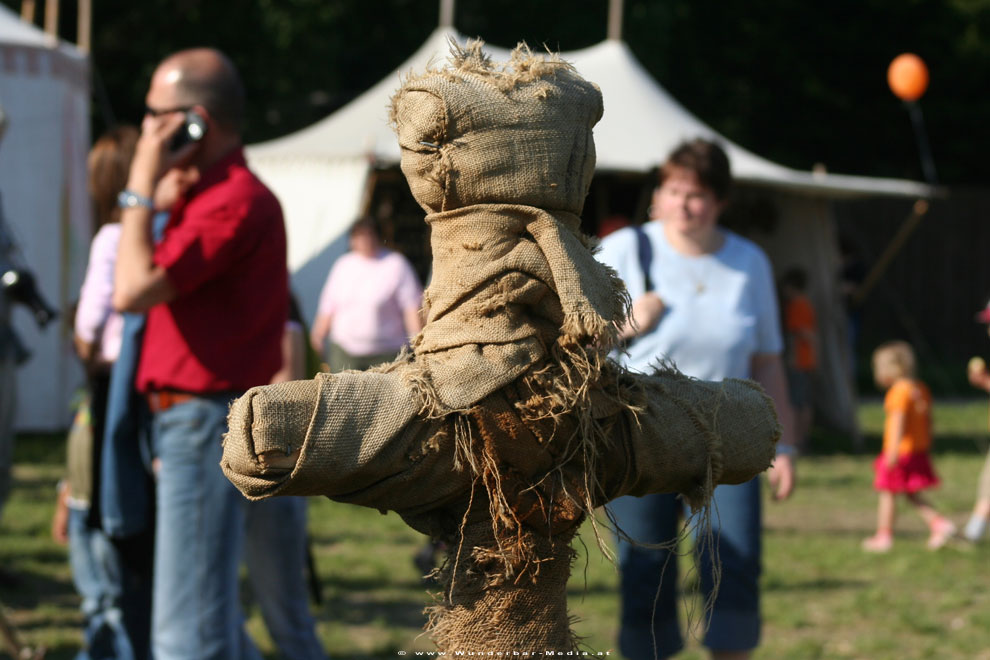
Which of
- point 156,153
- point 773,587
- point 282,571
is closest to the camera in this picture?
point 156,153

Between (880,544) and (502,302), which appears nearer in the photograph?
(502,302)

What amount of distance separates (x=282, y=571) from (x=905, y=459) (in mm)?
4755

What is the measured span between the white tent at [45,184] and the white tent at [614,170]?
1618 mm

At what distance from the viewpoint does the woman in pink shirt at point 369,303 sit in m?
7.45

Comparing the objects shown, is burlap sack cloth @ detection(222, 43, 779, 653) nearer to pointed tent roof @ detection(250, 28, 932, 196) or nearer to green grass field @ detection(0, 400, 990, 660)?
green grass field @ detection(0, 400, 990, 660)

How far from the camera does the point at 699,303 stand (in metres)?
3.54

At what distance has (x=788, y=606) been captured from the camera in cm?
566

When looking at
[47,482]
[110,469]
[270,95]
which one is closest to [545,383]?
[110,469]

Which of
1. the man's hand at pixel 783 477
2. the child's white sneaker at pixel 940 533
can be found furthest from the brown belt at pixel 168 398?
the child's white sneaker at pixel 940 533

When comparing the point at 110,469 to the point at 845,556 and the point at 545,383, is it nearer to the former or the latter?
the point at 545,383

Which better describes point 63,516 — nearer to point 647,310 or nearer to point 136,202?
point 136,202

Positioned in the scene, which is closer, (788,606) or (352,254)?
(788,606)

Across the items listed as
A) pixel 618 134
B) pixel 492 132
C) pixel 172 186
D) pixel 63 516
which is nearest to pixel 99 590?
pixel 63 516

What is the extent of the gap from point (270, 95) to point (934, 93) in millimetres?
12338
